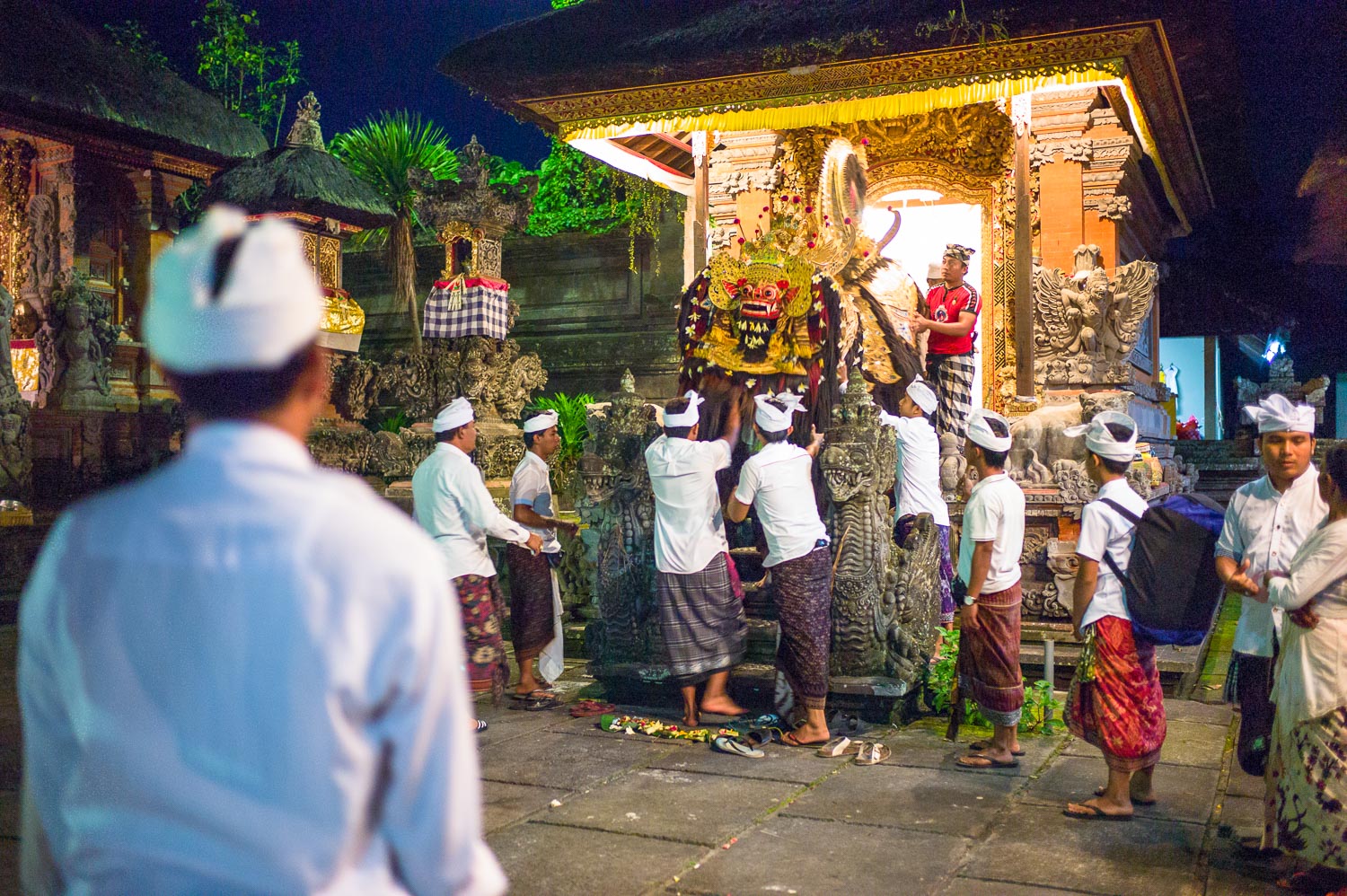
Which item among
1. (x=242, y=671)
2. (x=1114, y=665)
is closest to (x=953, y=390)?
(x=1114, y=665)

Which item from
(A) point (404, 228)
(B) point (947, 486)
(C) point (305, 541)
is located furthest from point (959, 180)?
(C) point (305, 541)

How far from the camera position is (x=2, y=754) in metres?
5.30

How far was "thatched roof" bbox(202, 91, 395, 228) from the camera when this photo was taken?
1302 cm

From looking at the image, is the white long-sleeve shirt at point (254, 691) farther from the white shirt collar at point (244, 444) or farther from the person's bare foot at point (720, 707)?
the person's bare foot at point (720, 707)

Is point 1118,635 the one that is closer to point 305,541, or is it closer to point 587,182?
point 305,541

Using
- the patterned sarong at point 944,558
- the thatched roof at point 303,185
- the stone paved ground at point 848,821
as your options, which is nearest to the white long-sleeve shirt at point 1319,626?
the stone paved ground at point 848,821

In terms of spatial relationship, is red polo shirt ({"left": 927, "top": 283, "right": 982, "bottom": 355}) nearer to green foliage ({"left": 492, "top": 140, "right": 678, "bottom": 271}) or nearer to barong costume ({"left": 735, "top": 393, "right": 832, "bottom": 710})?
barong costume ({"left": 735, "top": 393, "right": 832, "bottom": 710})

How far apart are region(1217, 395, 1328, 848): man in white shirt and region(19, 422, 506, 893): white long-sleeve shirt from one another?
3706 millimetres

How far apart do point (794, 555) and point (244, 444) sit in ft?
15.8

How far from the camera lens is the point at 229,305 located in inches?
56.9

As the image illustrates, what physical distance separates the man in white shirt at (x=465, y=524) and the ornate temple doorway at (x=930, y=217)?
7189mm

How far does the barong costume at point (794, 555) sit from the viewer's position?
19.8ft

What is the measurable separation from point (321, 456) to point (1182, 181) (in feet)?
35.6

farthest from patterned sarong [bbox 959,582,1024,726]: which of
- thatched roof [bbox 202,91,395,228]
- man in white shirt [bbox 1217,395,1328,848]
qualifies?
thatched roof [bbox 202,91,395,228]
